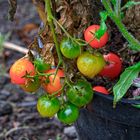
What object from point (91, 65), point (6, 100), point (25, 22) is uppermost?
point (91, 65)

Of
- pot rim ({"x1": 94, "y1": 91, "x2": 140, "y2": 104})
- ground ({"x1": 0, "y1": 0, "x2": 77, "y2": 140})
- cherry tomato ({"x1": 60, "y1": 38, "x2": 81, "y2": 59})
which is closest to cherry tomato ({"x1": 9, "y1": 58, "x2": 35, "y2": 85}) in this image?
cherry tomato ({"x1": 60, "y1": 38, "x2": 81, "y2": 59})

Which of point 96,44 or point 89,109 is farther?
point 89,109

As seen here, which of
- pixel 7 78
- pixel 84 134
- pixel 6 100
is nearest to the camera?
pixel 84 134

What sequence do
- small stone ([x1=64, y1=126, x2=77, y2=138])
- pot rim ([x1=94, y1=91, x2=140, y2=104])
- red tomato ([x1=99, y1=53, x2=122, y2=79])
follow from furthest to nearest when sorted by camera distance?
small stone ([x1=64, y1=126, x2=77, y2=138]) < red tomato ([x1=99, y1=53, x2=122, y2=79]) < pot rim ([x1=94, y1=91, x2=140, y2=104])

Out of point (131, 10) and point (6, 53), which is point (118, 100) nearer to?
point (131, 10)

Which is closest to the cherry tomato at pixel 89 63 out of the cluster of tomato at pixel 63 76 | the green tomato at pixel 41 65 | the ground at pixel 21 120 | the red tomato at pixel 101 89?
the cluster of tomato at pixel 63 76

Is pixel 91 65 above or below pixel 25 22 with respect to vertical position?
above

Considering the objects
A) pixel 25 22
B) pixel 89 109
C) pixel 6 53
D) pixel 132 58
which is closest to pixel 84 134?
pixel 89 109

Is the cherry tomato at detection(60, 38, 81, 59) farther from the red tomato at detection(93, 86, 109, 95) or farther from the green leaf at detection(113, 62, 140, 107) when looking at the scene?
the red tomato at detection(93, 86, 109, 95)

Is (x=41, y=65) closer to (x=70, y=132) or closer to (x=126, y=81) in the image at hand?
(x=126, y=81)
